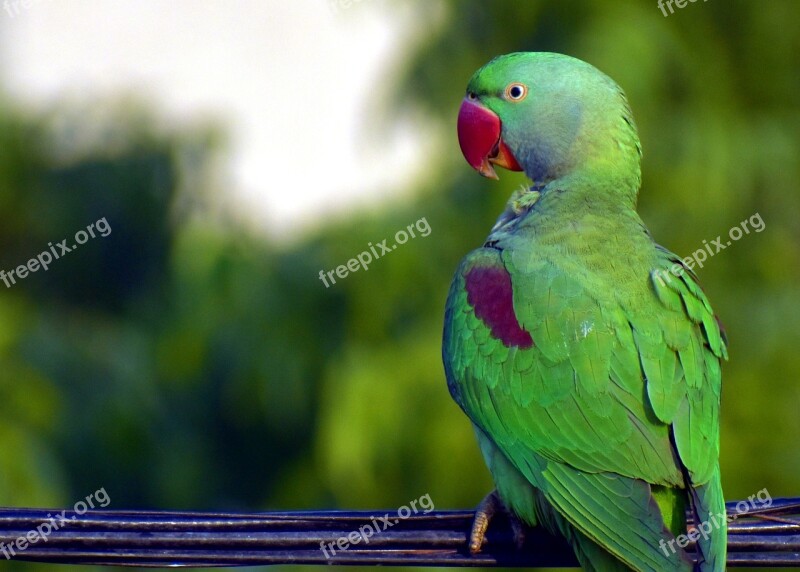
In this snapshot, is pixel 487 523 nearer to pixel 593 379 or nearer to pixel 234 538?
pixel 593 379

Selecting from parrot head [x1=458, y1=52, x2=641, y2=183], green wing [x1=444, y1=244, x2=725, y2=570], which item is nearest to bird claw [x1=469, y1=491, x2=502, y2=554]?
green wing [x1=444, y1=244, x2=725, y2=570]

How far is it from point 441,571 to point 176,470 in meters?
3.99

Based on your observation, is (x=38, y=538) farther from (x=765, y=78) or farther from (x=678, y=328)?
(x=765, y=78)

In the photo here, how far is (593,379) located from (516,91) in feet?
4.98

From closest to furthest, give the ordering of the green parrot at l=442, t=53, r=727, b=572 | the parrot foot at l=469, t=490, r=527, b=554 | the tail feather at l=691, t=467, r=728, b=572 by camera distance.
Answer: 1. the tail feather at l=691, t=467, r=728, b=572
2. the parrot foot at l=469, t=490, r=527, b=554
3. the green parrot at l=442, t=53, r=727, b=572

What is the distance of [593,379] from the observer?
3471 millimetres

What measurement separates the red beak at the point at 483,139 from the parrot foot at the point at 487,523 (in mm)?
1586

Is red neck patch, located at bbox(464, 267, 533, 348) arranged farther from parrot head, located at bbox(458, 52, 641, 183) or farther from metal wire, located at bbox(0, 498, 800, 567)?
metal wire, located at bbox(0, 498, 800, 567)

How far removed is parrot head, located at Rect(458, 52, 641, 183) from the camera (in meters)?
4.30

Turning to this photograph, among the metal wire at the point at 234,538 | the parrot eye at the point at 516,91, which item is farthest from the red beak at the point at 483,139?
the metal wire at the point at 234,538

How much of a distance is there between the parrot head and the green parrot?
14 centimetres

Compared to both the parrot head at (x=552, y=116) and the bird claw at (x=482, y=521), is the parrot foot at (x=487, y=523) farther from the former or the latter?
the parrot head at (x=552, y=116)

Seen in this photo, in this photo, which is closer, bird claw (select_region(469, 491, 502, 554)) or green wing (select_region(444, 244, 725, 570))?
bird claw (select_region(469, 491, 502, 554))

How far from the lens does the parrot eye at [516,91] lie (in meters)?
4.45
